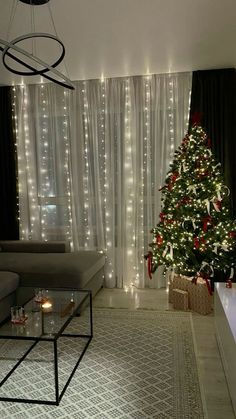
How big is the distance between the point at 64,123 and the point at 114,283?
83.9 inches

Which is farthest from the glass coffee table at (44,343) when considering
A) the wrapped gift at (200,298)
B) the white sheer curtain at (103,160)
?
the white sheer curtain at (103,160)

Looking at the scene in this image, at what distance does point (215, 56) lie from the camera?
3.52 meters

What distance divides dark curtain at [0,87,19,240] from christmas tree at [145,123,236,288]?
212 centimetres

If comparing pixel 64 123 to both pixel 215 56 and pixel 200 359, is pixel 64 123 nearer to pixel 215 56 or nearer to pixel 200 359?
pixel 215 56

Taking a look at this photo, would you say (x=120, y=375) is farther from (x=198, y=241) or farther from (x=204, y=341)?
(x=198, y=241)

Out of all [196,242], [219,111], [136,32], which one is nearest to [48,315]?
[196,242]

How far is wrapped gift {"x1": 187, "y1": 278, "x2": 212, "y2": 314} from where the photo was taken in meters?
3.49

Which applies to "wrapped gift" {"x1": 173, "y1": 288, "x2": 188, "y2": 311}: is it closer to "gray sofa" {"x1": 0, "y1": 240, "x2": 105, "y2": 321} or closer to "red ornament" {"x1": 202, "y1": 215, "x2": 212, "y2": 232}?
"red ornament" {"x1": 202, "y1": 215, "x2": 212, "y2": 232}

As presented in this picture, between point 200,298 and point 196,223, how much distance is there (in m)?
0.77

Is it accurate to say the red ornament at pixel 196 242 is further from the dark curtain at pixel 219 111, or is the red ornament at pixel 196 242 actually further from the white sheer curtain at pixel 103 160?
the white sheer curtain at pixel 103 160

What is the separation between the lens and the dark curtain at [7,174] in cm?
453

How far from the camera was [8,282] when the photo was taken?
10.7 feet

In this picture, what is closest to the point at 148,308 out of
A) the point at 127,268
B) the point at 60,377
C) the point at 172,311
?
the point at 172,311

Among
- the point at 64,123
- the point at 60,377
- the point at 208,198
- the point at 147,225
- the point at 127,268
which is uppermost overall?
the point at 64,123
